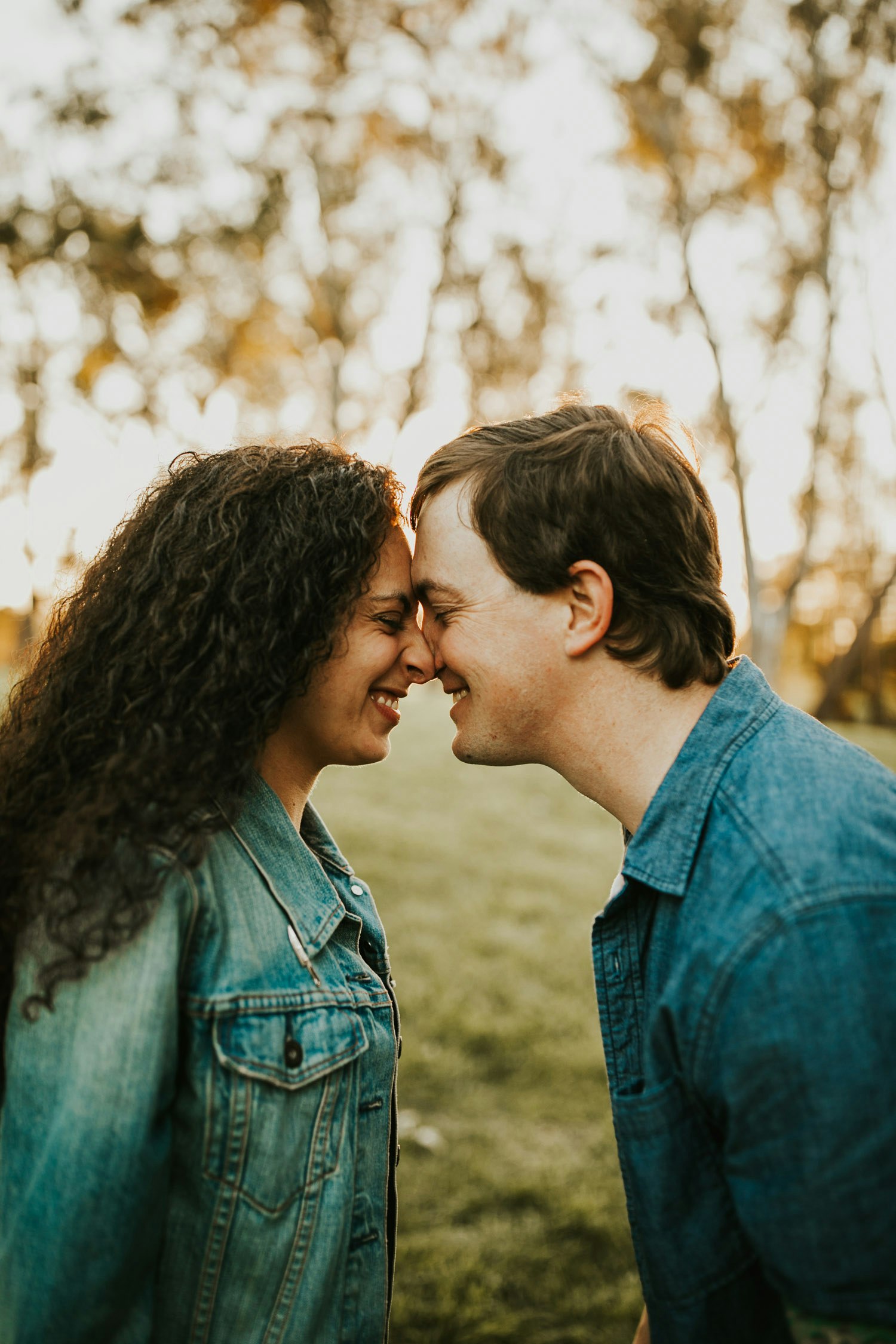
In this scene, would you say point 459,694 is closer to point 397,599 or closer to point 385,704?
point 385,704

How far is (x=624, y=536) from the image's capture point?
91.7 inches

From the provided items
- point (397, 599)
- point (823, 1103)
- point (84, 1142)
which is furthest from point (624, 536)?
point (84, 1142)

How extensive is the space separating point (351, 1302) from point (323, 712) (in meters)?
1.29

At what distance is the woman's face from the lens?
2326 mm

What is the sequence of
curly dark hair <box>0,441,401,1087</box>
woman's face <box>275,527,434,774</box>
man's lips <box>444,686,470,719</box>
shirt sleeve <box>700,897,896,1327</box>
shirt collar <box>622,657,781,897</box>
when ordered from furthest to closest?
man's lips <box>444,686,470,719</box> → woman's face <box>275,527,434,774</box> → shirt collar <box>622,657,781,897</box> → curly dark hair <box>0,441,401,1087</box> → shirt sleeve <box>700,897,896,1327</box>

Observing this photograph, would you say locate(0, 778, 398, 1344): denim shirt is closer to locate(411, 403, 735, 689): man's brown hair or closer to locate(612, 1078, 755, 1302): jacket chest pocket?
locate(612, 1078, 755, 1302): jacket chest pocket

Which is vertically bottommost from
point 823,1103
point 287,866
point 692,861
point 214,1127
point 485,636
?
point 214,1127

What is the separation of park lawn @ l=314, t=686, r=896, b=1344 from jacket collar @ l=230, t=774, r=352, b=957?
7.91ft

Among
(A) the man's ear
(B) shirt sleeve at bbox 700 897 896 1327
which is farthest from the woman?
(B) shirt sleeve at bbox 700 897 896 1327

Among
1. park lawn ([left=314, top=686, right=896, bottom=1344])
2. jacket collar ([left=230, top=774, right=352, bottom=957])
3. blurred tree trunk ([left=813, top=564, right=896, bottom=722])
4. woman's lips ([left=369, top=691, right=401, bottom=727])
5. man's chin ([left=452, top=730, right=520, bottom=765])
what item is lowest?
park lawn ([left=314, top=686, right=896, bottom=1344])

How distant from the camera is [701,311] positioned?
348 inches

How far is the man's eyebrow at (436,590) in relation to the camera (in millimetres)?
2473

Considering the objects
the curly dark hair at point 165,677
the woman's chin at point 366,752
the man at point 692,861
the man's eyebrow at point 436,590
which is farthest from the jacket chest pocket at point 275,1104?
the man's eyebrow at point 436,590

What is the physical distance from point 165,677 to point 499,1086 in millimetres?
4255
